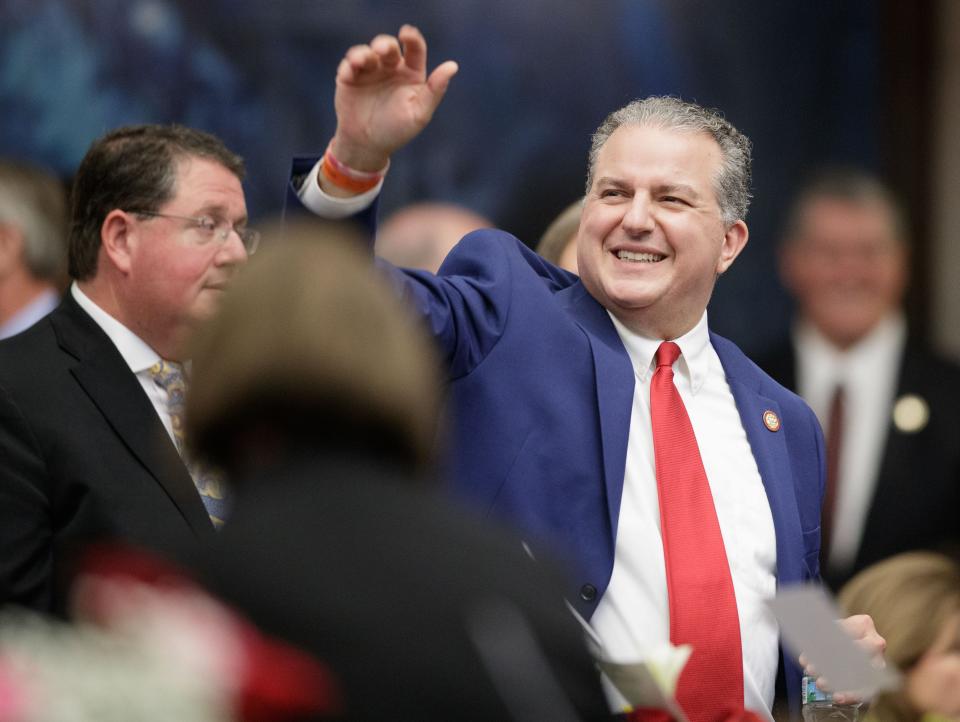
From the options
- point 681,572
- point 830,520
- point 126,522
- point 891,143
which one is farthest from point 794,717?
point 891,143

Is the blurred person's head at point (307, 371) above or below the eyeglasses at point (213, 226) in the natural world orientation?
above

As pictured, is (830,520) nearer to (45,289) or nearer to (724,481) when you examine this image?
(724,481)

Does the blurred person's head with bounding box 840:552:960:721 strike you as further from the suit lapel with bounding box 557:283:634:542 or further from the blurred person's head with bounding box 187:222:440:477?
the blurred person's head with bounding box 187:222:440:477

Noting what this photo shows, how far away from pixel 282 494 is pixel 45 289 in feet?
11.5

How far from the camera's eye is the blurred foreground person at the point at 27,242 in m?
4.77

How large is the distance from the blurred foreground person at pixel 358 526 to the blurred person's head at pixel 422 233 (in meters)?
2.77

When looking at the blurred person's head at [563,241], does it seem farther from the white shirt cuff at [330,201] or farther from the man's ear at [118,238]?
the white shirt cuff at [330,201]

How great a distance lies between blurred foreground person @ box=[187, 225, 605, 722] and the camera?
152 centimetres

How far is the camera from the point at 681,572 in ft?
9.48

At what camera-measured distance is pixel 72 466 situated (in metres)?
3.00

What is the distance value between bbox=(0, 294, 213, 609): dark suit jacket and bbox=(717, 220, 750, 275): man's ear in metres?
1.25

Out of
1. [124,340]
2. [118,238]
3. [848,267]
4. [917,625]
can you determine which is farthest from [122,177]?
[848,267]

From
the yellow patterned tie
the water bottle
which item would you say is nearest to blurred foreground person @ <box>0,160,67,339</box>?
the yellow patterned tie

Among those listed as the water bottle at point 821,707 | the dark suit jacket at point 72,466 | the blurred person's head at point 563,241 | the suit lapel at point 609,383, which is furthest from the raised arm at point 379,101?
the blurred person's head at point 563,241
